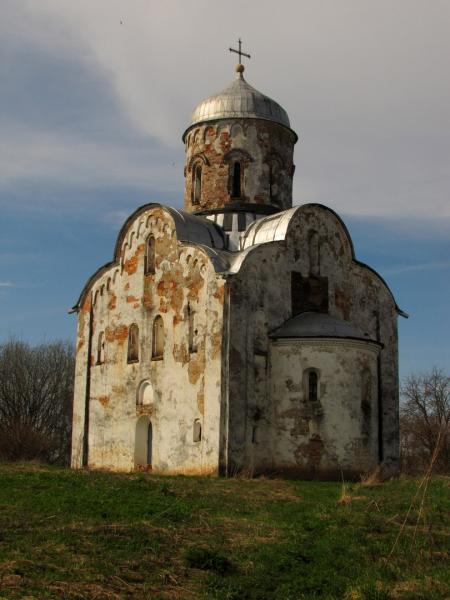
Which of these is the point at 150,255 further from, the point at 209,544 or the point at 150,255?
the point at 209,544

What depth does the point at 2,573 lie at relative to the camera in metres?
7.93

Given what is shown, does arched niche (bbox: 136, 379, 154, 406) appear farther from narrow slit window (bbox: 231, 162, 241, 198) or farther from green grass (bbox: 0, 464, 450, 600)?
green grass (bbox: 0, 464, 450, 600)

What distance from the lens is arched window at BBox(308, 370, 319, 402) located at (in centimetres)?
1977

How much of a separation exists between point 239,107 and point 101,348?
880 centimetres

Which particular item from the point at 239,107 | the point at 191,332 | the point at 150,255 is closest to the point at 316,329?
the point at 191,332

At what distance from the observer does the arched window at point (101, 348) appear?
953 inches

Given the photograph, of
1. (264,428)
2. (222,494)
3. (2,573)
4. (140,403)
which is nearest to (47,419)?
(140,403)

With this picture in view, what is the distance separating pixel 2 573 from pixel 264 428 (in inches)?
477

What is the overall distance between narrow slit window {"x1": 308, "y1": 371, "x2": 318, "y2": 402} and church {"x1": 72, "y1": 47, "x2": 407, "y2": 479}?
6 centimetres

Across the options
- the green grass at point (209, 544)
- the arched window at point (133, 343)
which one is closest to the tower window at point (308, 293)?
the arched window at point (133, 343)

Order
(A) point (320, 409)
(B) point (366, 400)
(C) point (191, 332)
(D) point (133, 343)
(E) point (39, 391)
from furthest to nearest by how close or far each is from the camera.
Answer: (E) point (39, 391) → (D) point (133, 343) → (C) point (191, 332) → (B) point (366, 400) → (A) point (320, 409)

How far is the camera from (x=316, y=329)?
19953mm

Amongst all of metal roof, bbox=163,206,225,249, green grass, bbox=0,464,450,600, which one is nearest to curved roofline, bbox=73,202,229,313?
metal roof, bbox=163,206,225,249

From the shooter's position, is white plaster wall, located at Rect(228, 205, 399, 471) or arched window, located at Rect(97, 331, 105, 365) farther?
arched window, located at Rect(97, 331, 105, 365)
